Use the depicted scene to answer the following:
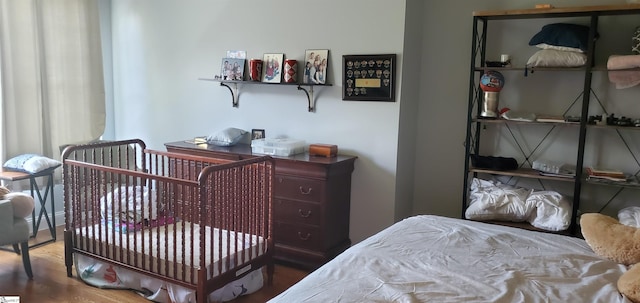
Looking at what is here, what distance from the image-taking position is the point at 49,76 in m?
4.31

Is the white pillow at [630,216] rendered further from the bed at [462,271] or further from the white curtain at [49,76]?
the white curtain at [49,76]

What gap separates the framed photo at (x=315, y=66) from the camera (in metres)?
3.75

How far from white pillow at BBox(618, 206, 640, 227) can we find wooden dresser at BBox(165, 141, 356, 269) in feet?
5.76

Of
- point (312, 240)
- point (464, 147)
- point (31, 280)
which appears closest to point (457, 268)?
point (312, 240)

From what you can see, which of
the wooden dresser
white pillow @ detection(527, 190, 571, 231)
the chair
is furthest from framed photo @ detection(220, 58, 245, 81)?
white pillow @ detection(527, 190, 571, 231)

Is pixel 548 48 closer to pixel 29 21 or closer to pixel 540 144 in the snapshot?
pixel 540 144

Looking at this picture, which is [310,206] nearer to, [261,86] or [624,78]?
[261,86]

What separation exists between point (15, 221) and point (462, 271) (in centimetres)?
287

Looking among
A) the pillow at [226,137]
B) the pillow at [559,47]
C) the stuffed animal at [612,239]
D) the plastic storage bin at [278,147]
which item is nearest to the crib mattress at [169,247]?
the plastic storage bin at [278,147]

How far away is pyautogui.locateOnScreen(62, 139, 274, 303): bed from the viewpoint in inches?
110

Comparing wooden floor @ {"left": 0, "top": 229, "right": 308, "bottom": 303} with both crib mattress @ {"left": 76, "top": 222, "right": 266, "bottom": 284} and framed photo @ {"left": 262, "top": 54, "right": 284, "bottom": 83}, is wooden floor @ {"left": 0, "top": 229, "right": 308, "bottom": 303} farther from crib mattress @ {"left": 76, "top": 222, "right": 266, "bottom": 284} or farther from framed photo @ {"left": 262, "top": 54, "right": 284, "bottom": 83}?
framed photo @ {"left": 262, "top": 54, "right": 284, "bottom": 83}

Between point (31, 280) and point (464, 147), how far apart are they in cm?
316

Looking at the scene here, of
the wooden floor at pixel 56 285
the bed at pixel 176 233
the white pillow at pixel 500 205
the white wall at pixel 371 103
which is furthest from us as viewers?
the white wall at pixel 371 103

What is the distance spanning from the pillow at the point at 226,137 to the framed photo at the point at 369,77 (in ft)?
3.12
